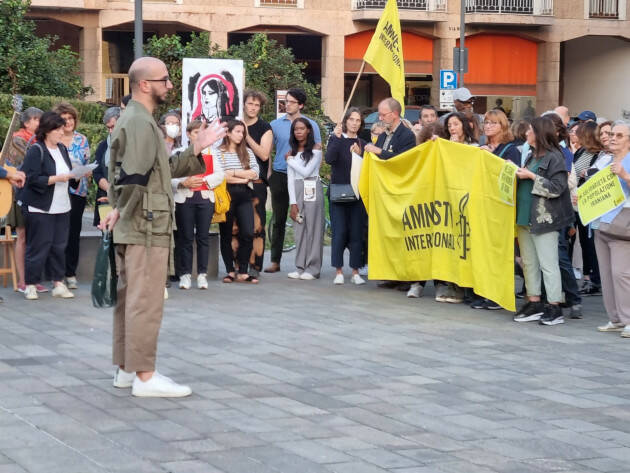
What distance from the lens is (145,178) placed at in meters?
7.12

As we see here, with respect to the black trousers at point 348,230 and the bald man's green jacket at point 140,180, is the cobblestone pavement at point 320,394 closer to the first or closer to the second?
the bald man's green jacket at point 140,180

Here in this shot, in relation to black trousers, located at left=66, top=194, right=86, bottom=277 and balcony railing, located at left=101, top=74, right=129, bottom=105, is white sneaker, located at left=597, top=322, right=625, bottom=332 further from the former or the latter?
balcony railing, located at left=101, top=74, right=129, bottom=105

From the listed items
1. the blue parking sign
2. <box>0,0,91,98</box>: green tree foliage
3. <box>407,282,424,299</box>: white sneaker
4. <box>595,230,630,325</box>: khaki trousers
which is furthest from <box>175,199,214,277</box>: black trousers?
the blue parking sign

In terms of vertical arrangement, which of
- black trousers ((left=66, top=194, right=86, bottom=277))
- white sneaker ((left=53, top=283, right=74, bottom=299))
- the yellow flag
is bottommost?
white sneaker ((left=53, top=283, right=74, bottom=299))

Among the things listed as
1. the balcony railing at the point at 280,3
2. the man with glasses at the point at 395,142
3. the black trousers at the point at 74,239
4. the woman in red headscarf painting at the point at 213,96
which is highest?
the balcony railing at the point at 280,3

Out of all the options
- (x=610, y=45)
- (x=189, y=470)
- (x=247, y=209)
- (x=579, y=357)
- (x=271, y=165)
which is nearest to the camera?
(x=189, y=470)

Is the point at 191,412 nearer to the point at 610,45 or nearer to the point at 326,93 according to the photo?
the point at 326,93

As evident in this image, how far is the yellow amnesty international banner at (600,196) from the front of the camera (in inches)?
385

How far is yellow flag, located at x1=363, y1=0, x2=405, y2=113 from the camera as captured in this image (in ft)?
46.4

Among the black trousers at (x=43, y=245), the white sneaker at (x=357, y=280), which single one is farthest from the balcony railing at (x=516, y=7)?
the black trousers at (x=43, y=245)

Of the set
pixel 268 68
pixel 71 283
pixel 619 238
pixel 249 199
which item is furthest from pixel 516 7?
pixel 619 238

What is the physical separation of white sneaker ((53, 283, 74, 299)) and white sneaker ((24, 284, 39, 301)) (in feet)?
0.65

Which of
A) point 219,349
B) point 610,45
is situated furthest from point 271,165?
point 610,45

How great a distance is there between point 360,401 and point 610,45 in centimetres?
4565
